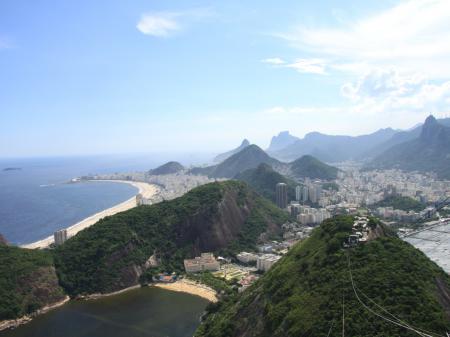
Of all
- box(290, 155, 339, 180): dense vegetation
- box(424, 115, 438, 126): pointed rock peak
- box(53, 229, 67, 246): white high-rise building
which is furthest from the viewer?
box(424, 115, 438, 126): pointed rock peak

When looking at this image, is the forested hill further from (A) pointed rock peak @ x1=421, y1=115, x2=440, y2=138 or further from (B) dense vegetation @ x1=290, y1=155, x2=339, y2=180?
(A) pointed rock peak @ x1=421, y1=115, x2=440, y2=138

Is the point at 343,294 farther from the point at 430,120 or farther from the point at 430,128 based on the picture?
the point at 430,120

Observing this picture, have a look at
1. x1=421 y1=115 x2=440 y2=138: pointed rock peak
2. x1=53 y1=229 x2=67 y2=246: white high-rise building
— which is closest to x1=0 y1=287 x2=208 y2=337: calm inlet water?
x1=53 y1=229 x2=67 y2=246: white high-rise building

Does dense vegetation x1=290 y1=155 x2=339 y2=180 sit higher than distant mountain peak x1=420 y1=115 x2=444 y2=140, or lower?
lower

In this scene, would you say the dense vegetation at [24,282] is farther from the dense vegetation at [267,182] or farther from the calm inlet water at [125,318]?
the dense vegetation at [267,182]

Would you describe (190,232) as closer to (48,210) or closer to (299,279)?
(299,279)

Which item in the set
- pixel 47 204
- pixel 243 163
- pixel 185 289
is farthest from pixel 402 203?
pixel 47 204
